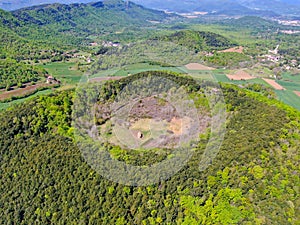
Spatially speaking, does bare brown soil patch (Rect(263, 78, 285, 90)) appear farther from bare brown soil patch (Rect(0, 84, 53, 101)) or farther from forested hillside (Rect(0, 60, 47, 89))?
forested hillside (Rect(0, 60, 47, 89))

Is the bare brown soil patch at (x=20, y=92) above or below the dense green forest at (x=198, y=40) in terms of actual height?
below

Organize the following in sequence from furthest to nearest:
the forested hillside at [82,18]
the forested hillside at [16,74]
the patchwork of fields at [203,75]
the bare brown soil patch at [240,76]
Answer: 1. the forested hillside at [82,18]
2. the bare brown soil patch at [240,76]
3. the patchwork of fields at [203,75]
4. the forested hillside at [16,74]

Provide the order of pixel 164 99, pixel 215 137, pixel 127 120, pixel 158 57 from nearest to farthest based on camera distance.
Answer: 1. pixel 215 137
2. pixel 127 120
3. pixel 164 99
4. pixel 158 57

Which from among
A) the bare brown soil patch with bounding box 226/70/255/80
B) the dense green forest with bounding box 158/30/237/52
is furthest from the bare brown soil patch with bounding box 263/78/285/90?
the dense green forest with bounding box 158/30/237/52

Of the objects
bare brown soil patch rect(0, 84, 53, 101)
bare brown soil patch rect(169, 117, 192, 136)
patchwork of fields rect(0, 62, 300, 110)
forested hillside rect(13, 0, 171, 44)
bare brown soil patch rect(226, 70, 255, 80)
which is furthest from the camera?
forested hillside rect(13, 0, 171, 44)

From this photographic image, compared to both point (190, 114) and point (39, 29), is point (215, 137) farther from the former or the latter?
point (39, 29)

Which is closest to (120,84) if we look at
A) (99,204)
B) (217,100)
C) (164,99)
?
(164,99)

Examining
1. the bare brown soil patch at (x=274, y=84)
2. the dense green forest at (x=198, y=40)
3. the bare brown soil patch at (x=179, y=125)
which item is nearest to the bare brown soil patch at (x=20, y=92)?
the bare brown soil patch at (x=179, y=125)

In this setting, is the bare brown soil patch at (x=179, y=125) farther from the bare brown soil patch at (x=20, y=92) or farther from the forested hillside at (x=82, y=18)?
Answer: the forested hillside at (x=82, y=18)
